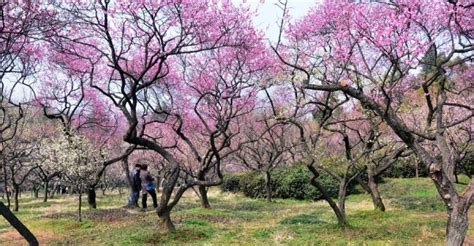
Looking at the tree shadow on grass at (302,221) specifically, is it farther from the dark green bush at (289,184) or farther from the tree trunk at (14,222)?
the dark green bush at (289,184)

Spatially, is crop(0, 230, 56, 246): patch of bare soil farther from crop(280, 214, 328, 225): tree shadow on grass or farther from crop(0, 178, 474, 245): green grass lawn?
crop(280, 214, 328, 225): tree shadow on grass

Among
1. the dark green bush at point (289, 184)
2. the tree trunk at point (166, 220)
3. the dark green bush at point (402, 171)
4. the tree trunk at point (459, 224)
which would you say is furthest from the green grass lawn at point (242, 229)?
the dark green bush at point (402, 171)

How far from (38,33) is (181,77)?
11.1 metres

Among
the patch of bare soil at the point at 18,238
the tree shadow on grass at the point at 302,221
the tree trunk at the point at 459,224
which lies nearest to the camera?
the tree trunk at the point at 459,224

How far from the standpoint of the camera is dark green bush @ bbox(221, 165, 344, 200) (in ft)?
73.6

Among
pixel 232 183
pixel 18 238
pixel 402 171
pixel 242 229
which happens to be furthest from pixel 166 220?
pixel 402 171

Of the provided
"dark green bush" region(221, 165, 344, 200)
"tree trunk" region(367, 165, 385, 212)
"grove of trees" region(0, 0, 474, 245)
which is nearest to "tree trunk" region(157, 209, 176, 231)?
"grove of trees" region(0, 0, 474, 245)

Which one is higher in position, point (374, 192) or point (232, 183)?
point (232, 183)

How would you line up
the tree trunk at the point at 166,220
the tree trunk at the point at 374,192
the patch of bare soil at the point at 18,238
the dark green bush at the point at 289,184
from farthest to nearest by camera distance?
1. the dark green bush at the point at 289,184
2. the tree trunk at the point at 374,192
3. the patch of bare soil at the point at 18,238
4. the tree trunk at the point at 166,220

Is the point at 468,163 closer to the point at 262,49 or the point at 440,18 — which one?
the point at 262,49

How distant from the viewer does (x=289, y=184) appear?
23.5 meters

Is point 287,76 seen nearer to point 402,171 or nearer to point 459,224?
point 459,224

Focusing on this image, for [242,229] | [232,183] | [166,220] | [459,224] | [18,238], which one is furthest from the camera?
[232,183]

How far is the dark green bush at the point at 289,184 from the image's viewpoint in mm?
22422
